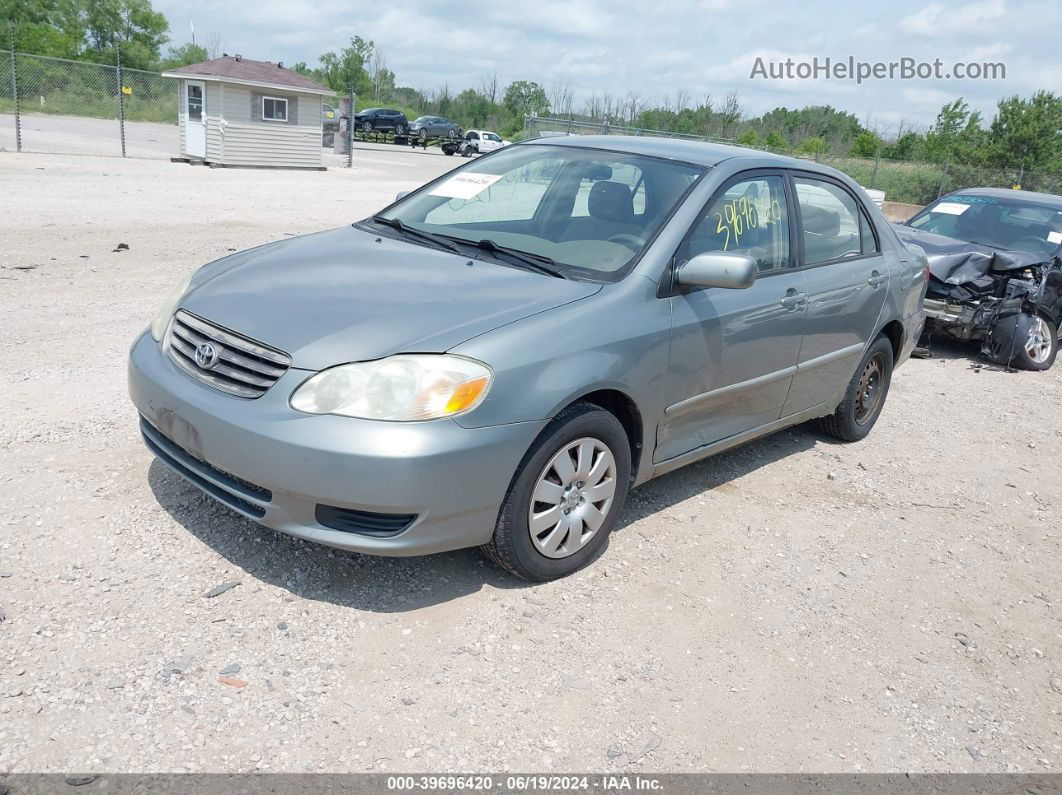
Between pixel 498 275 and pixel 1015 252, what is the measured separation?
7.02 meters

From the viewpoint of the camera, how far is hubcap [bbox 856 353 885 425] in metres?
5.74

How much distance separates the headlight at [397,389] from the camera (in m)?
3.08

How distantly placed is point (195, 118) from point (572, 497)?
78.1 feet

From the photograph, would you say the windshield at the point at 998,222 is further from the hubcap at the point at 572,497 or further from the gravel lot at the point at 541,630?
the hubcap at the point at 572,497

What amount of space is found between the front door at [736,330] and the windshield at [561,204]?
0.25m

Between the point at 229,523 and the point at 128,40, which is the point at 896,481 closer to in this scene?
the point at 229,523

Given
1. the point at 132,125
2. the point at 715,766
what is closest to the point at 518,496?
the point at 715,766

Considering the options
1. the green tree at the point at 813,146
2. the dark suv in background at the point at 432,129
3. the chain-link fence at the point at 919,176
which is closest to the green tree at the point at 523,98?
the dark suv in background at the point at 432,129

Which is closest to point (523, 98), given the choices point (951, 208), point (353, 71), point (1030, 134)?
point (353, 71)

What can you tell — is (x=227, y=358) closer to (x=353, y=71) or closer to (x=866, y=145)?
(x=866, y=145)

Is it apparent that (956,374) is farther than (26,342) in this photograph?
Yes

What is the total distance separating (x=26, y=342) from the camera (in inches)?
236

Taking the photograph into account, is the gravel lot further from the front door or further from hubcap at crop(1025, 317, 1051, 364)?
hubcap at crop(1025, 317, 1051, 364)

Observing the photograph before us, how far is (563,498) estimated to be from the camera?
3.58 m
